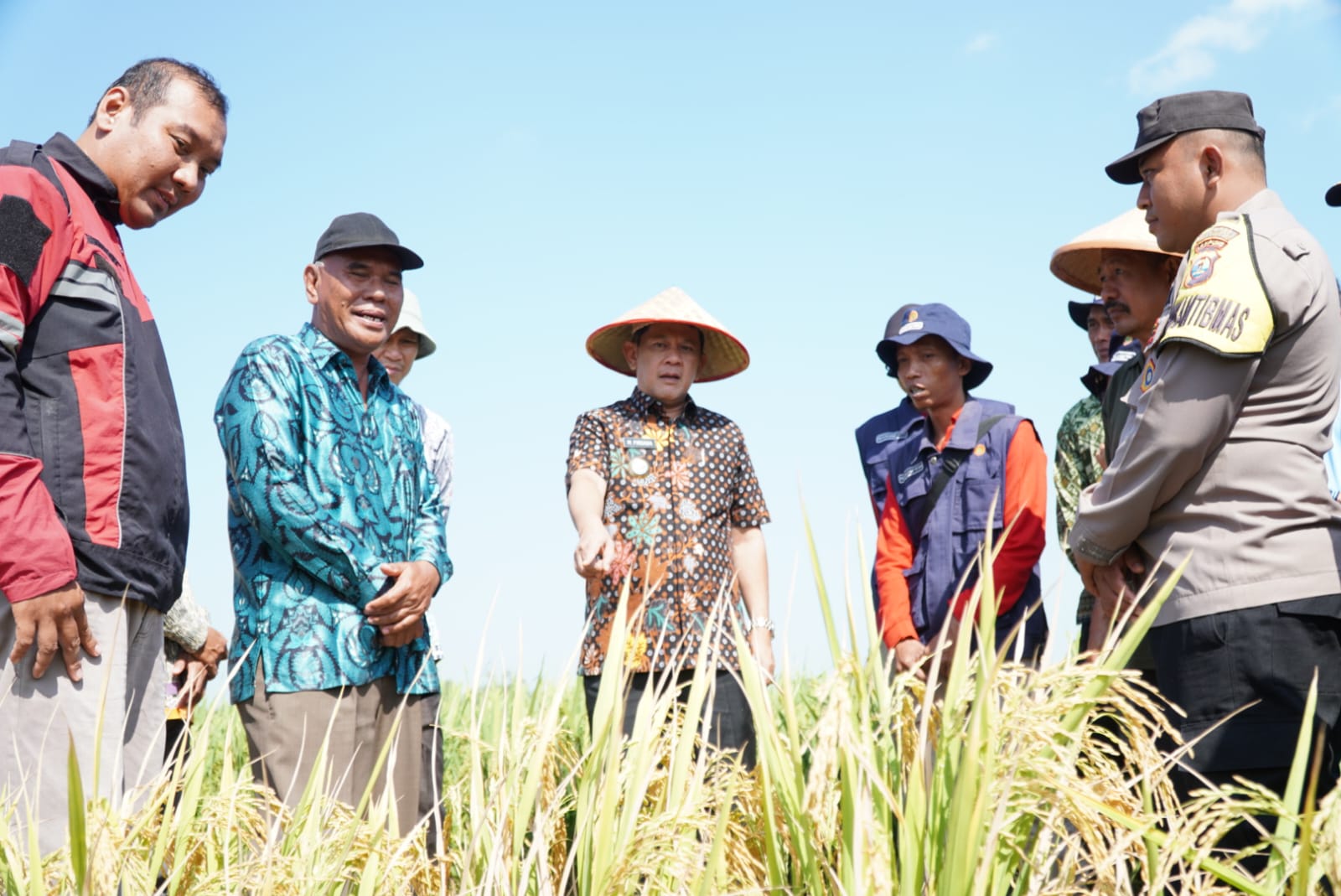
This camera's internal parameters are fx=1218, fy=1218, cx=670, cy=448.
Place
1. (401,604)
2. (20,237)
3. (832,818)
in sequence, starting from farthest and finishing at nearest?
(401,604)
(20,237)
(832,818)

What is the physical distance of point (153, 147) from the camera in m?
2.68

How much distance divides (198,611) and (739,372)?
7.07 ft

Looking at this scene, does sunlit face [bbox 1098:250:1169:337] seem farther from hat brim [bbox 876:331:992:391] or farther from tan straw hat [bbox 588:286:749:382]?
A: tan straw hat [bbox 588:286:749:382]

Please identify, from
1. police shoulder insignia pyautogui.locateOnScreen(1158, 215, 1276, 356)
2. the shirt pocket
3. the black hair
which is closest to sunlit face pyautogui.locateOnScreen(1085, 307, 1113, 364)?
the shirt pocket

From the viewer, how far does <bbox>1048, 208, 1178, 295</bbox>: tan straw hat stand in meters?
3.46

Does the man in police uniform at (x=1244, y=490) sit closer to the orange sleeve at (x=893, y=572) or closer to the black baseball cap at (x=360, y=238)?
the orange sleeve at (x=893, y=572)

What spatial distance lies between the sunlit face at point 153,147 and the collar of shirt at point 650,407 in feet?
6.02

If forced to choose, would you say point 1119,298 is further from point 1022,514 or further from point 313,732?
point 313,732

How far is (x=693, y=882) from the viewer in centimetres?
173

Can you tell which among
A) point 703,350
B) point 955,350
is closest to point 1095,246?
point 955,350

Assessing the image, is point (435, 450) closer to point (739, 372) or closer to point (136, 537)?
point (739, 372)

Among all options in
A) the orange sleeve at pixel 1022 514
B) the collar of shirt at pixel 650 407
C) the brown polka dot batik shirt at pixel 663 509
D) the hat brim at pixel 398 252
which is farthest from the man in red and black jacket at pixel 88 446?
the orange sleeve at pixel 1022 514

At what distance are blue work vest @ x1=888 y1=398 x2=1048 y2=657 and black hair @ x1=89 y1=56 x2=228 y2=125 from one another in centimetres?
231

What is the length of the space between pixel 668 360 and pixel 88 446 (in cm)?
225
